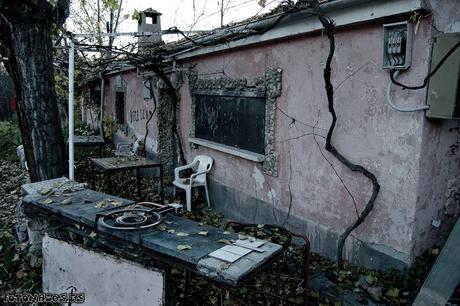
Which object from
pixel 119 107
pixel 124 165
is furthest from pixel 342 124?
pixel 119 107

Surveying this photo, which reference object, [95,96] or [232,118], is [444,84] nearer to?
[232,118]

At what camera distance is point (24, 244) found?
5348mm

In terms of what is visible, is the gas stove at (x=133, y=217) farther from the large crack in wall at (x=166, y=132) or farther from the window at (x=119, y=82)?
the window at (x=119, y=82)

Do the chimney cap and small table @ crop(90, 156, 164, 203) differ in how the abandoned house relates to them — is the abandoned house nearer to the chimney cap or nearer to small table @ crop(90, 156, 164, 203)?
small table @ crop(90, 156, 164, 203)

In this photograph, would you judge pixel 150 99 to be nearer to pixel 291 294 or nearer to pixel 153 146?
pixel 153 146

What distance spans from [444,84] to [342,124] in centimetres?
127

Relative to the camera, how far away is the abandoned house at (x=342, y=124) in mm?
3779

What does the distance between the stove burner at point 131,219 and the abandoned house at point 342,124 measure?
241cm

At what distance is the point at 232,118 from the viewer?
6867mm

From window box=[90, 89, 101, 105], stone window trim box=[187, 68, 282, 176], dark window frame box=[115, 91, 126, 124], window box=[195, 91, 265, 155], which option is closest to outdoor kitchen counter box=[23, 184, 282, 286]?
stone window trim box=[187, 68, 282, 176]

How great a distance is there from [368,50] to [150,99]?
22.3 ft

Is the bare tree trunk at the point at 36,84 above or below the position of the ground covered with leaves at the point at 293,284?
above

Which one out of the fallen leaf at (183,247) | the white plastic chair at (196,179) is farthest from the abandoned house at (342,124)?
the fallen leaf at (183,247)

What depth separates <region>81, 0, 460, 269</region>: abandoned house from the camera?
12.4 feet
